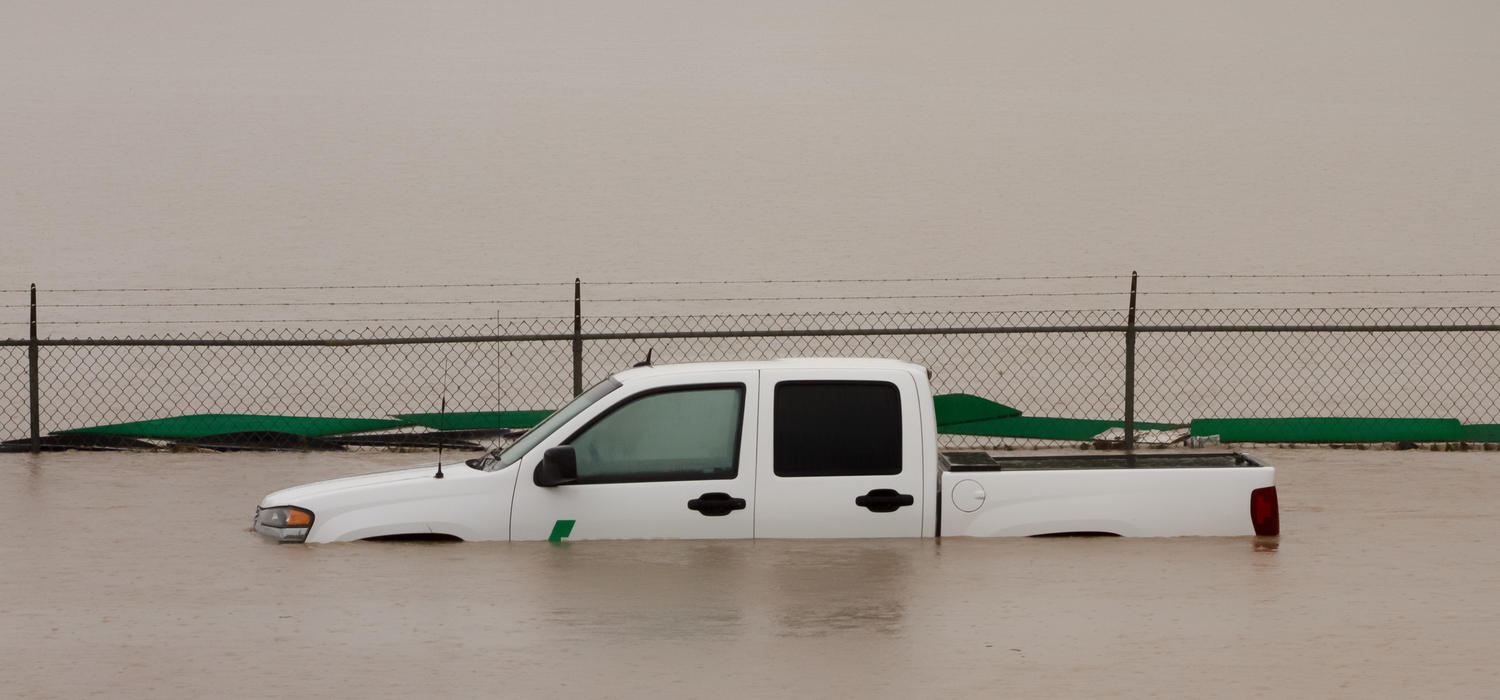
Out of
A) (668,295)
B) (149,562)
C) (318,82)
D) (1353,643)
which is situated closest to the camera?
(1353,643)

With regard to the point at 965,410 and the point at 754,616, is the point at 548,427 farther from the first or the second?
the point at 965,410

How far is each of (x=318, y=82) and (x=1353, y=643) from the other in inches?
2028

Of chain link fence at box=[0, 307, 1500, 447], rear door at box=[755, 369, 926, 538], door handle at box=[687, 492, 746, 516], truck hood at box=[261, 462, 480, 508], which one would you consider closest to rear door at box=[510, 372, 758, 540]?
door handle at box=[687, 492, 746, 516]

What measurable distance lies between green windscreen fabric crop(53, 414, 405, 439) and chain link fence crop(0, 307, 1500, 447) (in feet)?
14.3

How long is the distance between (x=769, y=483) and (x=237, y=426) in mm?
8011

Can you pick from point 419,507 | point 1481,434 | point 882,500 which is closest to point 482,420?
point 419,507

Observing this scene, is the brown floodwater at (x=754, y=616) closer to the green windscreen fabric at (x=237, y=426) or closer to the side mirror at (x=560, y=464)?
the side mirror at (x=560, y=464)

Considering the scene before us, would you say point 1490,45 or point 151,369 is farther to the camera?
point 1490,45

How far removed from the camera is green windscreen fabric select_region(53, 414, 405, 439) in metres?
15.0

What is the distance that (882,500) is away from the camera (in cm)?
861

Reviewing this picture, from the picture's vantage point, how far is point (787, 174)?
46.9 meters

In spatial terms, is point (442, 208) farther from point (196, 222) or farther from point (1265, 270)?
point (1265, 270)

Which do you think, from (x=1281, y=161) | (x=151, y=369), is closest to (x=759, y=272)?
(x=151, y=369)

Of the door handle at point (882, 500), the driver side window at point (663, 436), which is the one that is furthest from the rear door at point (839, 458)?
the driver side window at point (663, 436)
